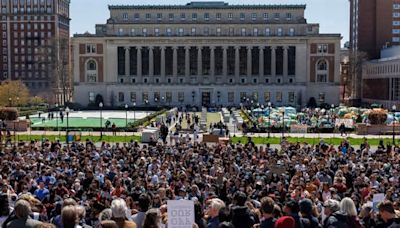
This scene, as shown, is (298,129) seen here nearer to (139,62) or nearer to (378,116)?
(378,116)

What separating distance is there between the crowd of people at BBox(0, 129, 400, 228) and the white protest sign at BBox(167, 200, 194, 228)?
0.27 m

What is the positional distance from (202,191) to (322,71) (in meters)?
122

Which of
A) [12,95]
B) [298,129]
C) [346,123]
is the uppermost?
[12,95]

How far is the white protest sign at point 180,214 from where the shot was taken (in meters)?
11.5

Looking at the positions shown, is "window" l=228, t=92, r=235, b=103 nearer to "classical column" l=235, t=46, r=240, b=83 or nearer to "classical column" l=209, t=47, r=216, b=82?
"classical column" l=235, t=46, r=240, b=83

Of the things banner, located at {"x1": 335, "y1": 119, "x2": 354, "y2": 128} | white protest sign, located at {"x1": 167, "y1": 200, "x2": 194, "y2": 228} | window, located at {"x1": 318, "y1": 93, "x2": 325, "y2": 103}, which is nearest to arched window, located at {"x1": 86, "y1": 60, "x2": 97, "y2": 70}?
window, located at {"x1": 318, "y1": 93, "x2": 325, "y2": 103}

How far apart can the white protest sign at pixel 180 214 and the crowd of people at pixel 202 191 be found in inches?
10.5

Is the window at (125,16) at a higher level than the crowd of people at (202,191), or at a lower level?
higher

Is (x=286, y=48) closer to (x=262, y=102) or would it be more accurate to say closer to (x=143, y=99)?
(x=262, y=102)

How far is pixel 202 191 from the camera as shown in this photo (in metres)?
19.8

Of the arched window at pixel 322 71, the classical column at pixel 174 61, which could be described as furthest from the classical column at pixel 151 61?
the arched window at pixel 322 71

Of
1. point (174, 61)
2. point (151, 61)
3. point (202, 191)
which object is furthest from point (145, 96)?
point (202, 191)

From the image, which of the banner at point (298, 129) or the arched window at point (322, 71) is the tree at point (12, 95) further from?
the arched window at point (322, 71)

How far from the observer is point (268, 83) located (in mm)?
137625
